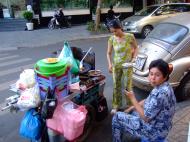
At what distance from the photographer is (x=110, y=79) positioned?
7535 mm

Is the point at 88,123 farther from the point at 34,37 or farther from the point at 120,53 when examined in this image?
the point at 34,37

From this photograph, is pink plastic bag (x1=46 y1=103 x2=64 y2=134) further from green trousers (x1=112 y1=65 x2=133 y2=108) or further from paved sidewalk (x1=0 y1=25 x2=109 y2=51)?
paved sidewalk (x1=0 y1=25 x2=109 y2=51)

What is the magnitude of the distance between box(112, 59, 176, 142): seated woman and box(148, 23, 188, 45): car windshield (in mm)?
2575

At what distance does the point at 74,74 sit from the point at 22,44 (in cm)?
994

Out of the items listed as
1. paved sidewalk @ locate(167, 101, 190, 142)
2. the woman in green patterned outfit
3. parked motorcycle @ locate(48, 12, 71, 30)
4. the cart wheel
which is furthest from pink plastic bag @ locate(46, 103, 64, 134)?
parked motorcycle @ locate(48, 12, 71, 30)

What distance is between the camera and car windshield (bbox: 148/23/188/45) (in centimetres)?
Result: 571

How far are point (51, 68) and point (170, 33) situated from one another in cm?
314

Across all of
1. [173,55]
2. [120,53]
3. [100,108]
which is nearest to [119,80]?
[120,53]

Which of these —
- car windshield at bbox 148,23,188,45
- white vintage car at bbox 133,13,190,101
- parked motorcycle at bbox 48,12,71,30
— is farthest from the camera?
parked motorcycle at bbox 48,12,71,30

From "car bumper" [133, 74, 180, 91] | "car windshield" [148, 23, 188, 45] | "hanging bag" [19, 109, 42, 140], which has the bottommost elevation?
"car bumper" [133, 74, 180, 91]

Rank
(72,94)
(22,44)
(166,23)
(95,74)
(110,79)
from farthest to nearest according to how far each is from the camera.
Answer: (22,44), (110,79), (166,23), (95,74), (72,94)

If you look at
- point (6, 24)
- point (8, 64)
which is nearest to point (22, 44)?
point (8, 64)

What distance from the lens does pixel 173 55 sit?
18.1 feet

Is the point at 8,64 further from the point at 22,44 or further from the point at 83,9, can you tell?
the point at 83,9
